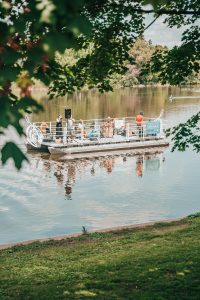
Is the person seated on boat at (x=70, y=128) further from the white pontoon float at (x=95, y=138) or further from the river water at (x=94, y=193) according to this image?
the river water at (x=94, y=193)

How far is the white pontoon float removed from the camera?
36219 mm

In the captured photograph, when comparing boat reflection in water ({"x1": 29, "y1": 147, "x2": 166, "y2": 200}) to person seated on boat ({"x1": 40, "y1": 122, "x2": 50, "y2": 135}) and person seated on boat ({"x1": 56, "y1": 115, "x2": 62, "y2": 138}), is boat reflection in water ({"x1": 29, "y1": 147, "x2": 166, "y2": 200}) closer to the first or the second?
person seated on boat ({"x1": 56, "y1": 115, "x2": 62, "y2": 138})

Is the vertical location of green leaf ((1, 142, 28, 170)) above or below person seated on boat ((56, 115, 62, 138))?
above

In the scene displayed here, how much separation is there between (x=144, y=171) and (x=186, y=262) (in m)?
20.9

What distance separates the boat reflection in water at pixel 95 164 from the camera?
29.1 m

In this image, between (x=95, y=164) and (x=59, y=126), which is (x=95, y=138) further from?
(x=95, y=164)

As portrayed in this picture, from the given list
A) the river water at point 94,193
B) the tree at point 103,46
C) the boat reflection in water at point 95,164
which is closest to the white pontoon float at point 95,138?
the boat reflection in water at point 95,164

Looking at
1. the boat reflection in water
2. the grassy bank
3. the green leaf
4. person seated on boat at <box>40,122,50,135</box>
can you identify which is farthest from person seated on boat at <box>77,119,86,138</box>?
the green leaf

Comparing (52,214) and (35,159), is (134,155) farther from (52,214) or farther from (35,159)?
(52,214)

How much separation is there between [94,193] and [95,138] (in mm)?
13436

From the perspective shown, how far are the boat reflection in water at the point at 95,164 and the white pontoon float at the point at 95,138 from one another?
1006 mm

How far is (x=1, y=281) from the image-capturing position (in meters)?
9.41

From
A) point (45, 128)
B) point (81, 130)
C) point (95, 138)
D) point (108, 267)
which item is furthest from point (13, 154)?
point (45, 128)

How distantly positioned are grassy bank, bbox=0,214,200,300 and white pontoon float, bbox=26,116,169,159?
2184cm
